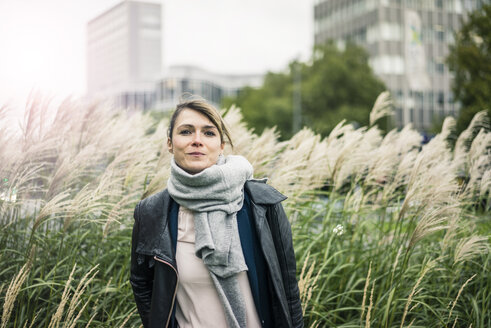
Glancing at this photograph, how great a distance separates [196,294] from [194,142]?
0.75m

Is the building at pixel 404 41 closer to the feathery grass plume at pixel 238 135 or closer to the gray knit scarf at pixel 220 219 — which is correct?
the feathery grass plume at pixel 238 135

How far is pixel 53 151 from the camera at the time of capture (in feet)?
12.9

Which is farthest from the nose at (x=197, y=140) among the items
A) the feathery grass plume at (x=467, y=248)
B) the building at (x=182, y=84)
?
the building at (x=182, y=84)

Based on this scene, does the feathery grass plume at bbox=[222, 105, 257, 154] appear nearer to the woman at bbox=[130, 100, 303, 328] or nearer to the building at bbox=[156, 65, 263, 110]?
the woman at bbox=[130, 100, 303, 328]

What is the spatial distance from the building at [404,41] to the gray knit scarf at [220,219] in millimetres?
48777

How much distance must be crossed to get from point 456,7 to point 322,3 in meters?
15.7

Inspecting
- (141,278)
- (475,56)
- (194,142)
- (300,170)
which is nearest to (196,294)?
(141,278)

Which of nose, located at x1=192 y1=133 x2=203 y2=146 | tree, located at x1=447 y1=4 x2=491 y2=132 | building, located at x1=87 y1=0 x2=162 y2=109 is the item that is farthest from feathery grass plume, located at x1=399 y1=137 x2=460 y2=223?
tree, located at x1=447 y1=4 x2=491 y2=132

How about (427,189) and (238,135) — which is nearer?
(427,189)

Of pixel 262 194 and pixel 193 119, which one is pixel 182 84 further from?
pixel 262 194

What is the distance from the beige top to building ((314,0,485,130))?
48.8m

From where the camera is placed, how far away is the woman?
2.21m

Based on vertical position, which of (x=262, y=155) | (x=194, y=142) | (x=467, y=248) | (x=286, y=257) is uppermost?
(x=194, y=142)

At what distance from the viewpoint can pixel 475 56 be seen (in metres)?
13.5
